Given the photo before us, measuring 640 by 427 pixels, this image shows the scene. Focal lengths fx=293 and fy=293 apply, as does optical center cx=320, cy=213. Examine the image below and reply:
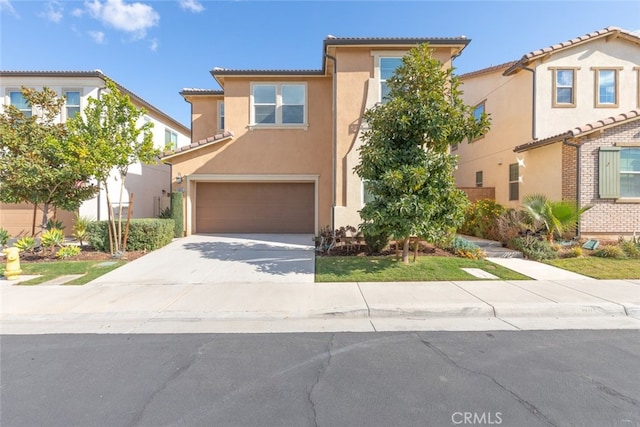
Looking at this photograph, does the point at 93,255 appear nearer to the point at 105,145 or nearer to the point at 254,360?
the point at 105,145

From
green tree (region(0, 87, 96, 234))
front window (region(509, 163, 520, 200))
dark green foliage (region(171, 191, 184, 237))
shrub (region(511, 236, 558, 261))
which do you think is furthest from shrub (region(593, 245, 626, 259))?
green tree (region(0, 87, 96, 234))

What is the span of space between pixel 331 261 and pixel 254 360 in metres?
4.75

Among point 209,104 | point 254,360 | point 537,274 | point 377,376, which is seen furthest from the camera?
point 209,104

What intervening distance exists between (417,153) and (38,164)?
10908 mm

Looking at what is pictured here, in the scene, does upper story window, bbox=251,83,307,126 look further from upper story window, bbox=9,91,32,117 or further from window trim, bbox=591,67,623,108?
window trim, bbox=591,67,623,108

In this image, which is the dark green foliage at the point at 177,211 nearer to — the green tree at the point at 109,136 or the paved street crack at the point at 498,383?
the green tree at the point at 109,136

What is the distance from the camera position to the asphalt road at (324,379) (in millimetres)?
2607

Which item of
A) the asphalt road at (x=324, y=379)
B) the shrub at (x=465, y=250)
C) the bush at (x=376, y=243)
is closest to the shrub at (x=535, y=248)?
the shrub at (x=465, y=250)

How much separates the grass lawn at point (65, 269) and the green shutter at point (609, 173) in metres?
14.7

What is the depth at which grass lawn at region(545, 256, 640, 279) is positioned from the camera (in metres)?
6.86

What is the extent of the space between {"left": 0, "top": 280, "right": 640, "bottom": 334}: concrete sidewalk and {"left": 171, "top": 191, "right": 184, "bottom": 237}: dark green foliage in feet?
18.7

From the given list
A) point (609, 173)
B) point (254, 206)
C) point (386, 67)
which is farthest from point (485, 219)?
point (254, 206)

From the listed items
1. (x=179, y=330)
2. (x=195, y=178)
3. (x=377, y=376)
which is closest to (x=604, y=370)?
(x=377, y=376)

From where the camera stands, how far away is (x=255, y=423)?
8.27 feet
